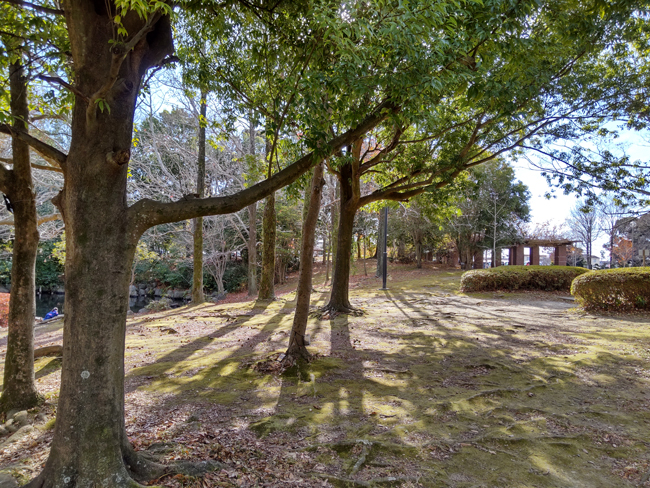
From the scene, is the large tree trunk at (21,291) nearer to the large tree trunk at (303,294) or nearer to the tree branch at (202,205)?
the tree branch at (202,205)

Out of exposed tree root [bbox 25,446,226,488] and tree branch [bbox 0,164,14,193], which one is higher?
tree branch [bbox 0,164,14,193]

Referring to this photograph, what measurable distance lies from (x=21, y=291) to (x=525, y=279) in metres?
14.0

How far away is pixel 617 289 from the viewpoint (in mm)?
8664

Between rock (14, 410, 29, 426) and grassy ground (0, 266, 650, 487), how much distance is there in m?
0.12

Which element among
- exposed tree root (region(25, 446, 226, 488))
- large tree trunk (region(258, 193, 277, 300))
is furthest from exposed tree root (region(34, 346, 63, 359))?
large tree trunk (region(258, 193, 277, 300))

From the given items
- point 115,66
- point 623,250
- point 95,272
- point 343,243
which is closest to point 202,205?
point 95,272

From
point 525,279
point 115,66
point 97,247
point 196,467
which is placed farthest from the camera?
point 525,279

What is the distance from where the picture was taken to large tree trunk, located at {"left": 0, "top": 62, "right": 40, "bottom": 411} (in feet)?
11.6

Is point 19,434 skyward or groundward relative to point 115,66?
groundward

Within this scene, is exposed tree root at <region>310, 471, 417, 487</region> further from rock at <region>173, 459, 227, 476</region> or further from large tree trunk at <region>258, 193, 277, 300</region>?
large tree trunk at <region>258, 193, 277, 300</region>

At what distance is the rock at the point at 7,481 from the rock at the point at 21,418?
3.82 feet

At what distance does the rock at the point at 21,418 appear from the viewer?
3377 millimetres

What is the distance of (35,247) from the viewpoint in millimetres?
3668

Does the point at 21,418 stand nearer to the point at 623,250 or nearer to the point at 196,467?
the point at 196,467
